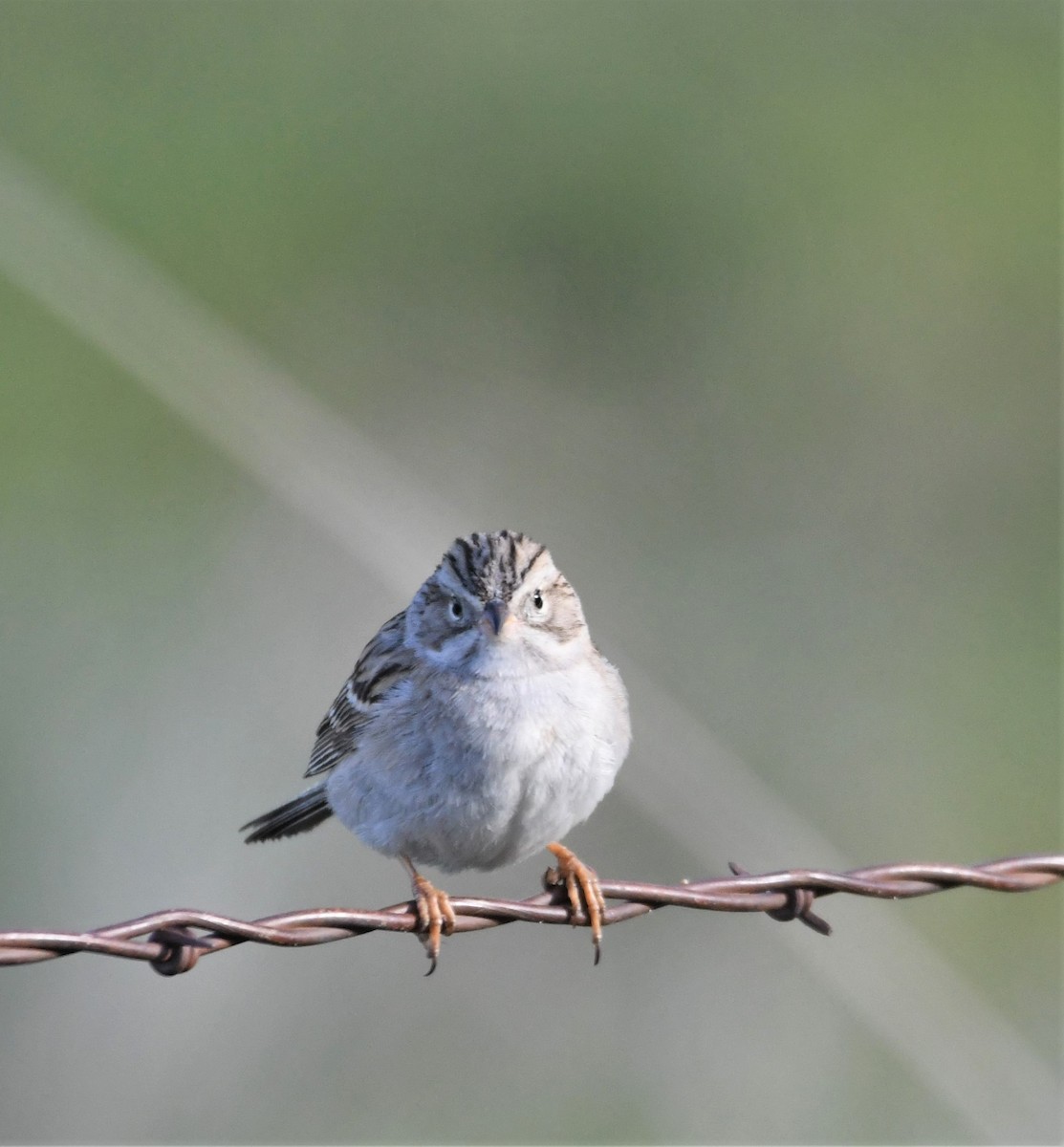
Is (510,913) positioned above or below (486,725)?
below

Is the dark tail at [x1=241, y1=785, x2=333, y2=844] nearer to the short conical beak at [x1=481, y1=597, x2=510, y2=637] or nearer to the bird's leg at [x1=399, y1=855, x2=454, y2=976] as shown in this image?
the short conical beak at [x1=481, y1=597, x2=510, y2=637]

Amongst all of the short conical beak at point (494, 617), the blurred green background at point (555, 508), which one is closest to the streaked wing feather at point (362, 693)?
the short conical beak at point (494, 617)

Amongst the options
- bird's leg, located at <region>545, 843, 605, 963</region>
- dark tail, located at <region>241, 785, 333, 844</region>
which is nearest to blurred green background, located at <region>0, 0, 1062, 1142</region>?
dark tail, located at <region>241, 785, 333, 844</region>

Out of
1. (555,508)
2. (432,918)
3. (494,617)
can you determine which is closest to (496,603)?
(494,617)

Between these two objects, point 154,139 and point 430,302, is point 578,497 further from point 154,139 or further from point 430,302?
point 154,139

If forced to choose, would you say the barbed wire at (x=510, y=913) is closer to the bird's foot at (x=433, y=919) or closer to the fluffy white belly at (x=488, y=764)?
the bird's foot at (x=433, y=919)

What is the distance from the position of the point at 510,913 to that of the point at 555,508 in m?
8.17

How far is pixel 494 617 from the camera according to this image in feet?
16.3

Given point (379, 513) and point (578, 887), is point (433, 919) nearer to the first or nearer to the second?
point (578, 887)

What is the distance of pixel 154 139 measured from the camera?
618 inches

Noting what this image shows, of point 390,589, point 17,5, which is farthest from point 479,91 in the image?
point 390,589

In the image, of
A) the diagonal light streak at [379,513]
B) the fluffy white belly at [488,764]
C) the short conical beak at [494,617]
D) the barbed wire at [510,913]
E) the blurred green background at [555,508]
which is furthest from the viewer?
the diagonal light streak at [379,513]

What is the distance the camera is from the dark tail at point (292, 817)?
577 centimetres

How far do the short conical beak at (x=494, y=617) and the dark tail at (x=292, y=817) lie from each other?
1.12 meters
